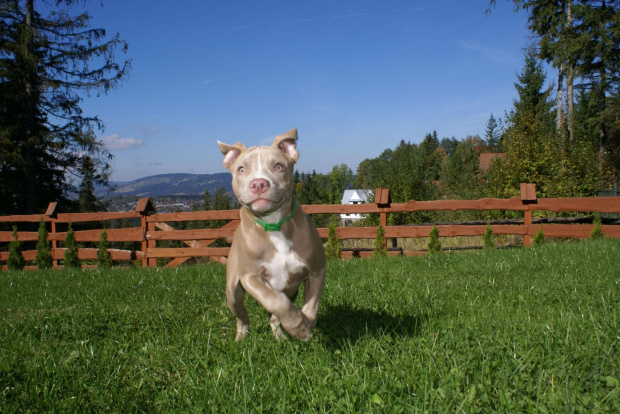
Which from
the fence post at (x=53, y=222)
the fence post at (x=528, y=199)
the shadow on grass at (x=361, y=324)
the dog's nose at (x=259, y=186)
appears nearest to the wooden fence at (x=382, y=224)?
the fence post at (x=528, y=199)

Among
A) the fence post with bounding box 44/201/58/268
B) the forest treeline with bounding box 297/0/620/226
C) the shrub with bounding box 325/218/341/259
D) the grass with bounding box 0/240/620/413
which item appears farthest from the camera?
the forest treeline with bounding box 297/0/620/226

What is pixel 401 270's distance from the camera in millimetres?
6871

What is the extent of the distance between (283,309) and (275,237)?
477 mm

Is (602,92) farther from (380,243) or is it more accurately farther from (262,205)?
(262,205)

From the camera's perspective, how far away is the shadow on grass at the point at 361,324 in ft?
11.7

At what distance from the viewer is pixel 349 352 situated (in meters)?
3.18

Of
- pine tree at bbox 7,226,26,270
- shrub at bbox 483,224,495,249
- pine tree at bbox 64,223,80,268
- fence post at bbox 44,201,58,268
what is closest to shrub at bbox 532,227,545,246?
shrub at bbox 483,224,495,249

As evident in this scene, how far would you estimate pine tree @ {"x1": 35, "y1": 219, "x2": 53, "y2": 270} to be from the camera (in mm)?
13469

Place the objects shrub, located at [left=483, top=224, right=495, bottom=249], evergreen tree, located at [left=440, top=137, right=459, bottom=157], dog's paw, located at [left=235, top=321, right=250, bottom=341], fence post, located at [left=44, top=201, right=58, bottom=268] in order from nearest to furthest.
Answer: dog's paw, located at [left=235, top=321, right=250, bottom=341] → shrub, located at [left=483, top=224, right=495, bottom=249] → fence post, located at [left=44, top=201, right=58, bottom=268] → evergreen tree, located at [left=440, top=137, right=459, bottom=157]

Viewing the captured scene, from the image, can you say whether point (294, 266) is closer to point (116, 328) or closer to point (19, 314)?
point (116, 328)

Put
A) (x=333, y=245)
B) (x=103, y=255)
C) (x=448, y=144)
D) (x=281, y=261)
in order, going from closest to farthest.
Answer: (x=281, y=261) → (x=333, y=245) → (x=103, y=255) → (x=448, y=144)

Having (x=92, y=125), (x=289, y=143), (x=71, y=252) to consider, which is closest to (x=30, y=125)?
(x=92, y=125)

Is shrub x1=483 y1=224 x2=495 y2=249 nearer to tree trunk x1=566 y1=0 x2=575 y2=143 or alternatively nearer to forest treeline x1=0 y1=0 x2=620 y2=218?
forest treeline x1=0 y1=0 x2=620 y2=218

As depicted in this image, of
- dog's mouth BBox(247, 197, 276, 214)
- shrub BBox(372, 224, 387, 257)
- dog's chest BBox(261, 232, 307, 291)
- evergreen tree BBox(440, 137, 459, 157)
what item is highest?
evergreen tree BBox(440, 137, 459, 157)
